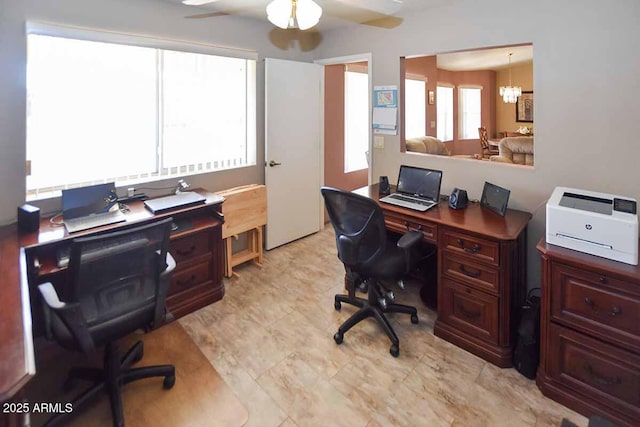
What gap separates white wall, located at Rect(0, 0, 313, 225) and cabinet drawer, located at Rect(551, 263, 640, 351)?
2.70 meters

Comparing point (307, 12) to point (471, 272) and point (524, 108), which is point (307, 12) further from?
point (524, 108)

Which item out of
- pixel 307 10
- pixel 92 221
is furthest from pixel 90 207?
pixel 307 10

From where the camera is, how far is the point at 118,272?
162cm

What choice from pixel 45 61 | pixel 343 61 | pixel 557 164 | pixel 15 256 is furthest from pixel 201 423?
pixel 343 61

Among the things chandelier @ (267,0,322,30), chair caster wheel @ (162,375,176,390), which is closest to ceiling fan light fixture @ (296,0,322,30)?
chandelier @ (267,0,322,30)

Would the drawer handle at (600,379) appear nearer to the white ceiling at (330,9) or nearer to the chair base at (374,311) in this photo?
the chair base at (374,311)

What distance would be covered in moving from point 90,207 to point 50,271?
52 centimetres

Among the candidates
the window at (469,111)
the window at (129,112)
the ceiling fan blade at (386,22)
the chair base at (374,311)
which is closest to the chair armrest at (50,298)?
the window at (129,112)

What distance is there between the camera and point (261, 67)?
11.4 feet

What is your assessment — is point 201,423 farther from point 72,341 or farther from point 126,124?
point 126,124

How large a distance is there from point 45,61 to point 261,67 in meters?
1.74

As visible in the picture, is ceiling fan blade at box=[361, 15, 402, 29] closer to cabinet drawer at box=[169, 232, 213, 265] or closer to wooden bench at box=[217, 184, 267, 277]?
wooden bench at box=[217, 184, 267, 277]

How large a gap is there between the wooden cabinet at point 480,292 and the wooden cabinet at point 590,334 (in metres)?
0.22

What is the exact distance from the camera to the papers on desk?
3.16 m
